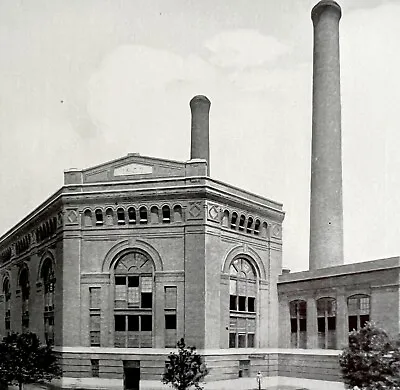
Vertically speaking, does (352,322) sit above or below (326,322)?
above

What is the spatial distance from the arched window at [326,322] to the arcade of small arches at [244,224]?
6220 millimetres

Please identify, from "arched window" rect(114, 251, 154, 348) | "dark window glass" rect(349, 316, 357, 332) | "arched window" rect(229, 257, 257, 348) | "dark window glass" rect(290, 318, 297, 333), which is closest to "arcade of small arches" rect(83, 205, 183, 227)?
"arched window" rect(114, 251, 154, 348)

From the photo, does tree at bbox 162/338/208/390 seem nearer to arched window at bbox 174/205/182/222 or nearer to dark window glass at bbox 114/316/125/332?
dark window glass at bbox 114/316/125/332

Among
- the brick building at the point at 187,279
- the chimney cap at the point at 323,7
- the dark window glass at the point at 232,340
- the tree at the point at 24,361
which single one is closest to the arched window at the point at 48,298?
the brick building at the point at 187,279

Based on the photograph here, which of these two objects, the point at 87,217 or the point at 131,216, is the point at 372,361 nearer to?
the point at 131,216

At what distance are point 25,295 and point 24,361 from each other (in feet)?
43.3

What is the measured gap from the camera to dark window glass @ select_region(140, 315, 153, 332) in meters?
39.9

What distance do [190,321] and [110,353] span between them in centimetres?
486

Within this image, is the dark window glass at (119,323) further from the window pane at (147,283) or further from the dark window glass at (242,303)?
the dark window glass at (242,303)

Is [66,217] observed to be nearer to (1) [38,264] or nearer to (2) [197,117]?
(1) [38,264]

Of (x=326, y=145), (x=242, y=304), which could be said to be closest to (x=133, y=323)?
(x=242, y=304)

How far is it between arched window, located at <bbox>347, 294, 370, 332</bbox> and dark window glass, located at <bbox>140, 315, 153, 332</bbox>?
1090 centimetres

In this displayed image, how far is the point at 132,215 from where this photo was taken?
40.9 metres

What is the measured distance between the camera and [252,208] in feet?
144
